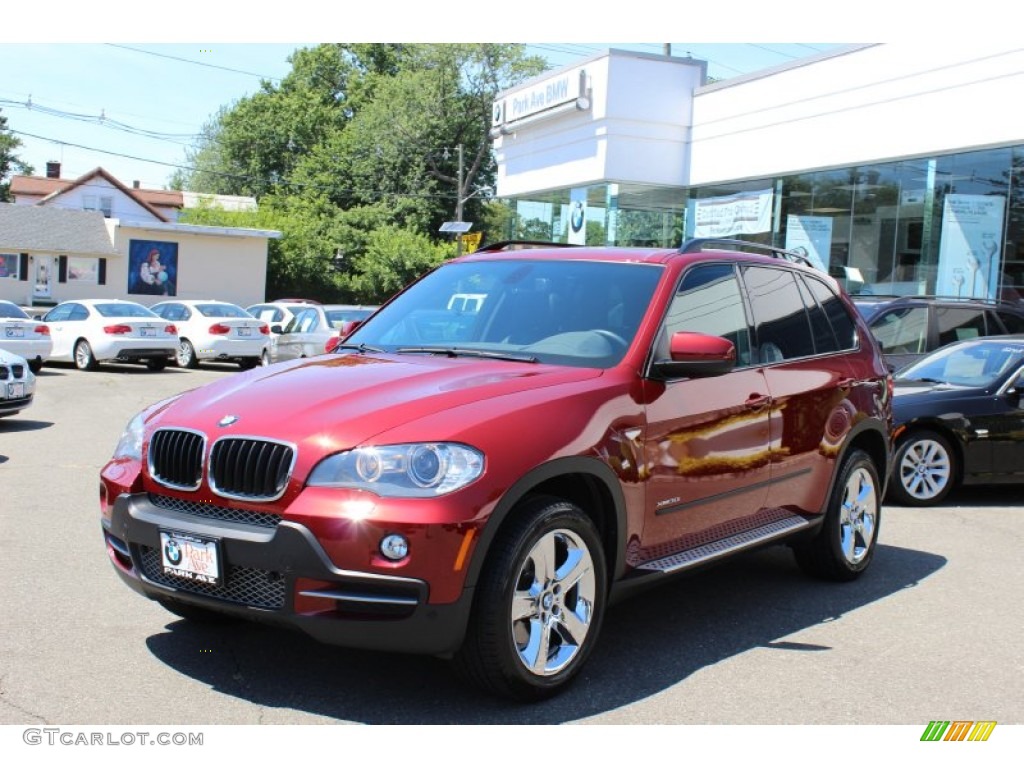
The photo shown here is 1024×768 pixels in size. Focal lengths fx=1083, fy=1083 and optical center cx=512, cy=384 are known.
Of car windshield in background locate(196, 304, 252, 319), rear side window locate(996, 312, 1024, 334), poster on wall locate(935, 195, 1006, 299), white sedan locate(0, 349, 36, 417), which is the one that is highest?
poster on wall locate(935, 195, 1006, 299)

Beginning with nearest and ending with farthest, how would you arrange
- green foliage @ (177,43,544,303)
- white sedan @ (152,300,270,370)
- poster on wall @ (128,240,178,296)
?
white sedan @ (152,300,270,370) → poster on wall @ (128,240,178,296) → green foliage @ (177,43,544,303)

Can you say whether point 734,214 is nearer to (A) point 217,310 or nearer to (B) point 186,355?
(A) point 217,310

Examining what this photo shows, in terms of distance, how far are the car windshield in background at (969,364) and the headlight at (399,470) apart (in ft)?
23.4

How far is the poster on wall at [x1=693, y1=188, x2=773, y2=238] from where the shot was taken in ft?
75.4

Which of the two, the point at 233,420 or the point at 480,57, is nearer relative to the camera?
the point at 233,420

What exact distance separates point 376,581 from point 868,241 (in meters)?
18.5

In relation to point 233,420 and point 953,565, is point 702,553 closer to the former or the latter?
point 233,420

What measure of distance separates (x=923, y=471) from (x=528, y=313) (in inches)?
209

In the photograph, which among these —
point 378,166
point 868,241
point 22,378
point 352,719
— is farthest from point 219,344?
point 378,166

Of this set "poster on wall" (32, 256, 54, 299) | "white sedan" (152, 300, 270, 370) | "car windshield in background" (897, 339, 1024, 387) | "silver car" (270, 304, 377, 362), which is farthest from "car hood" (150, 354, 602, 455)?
"poster on wall" (32, 256, 54, 299)

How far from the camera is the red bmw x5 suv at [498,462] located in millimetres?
3820

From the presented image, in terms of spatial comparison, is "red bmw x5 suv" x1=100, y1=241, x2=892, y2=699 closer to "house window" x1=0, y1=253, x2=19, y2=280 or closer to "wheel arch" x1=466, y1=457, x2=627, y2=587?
"wheel arch" x1=466, y1=457, x2=627, y2=587

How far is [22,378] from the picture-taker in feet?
41.3

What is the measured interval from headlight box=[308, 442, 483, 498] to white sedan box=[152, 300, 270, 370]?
2006cm
